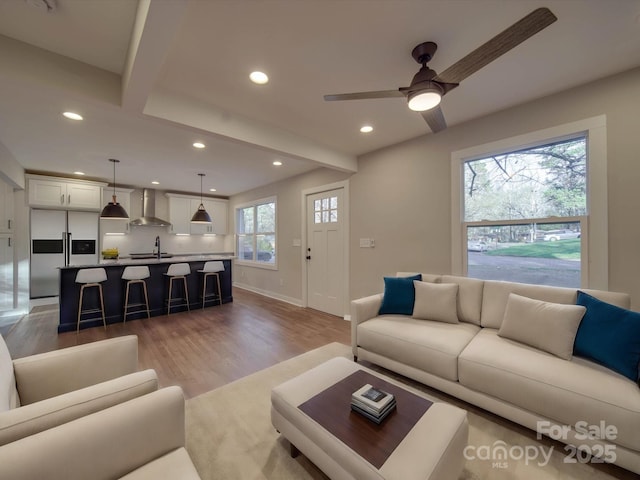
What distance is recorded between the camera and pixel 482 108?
271 centimetres

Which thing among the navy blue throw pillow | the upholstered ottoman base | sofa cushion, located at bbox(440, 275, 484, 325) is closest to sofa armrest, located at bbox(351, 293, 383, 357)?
the navy blue throw pillow

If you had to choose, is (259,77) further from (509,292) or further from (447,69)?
(509,292)

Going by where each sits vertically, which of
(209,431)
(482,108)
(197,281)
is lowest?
(209,431)

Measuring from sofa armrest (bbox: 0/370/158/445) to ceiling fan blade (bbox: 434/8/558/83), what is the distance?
2.32m

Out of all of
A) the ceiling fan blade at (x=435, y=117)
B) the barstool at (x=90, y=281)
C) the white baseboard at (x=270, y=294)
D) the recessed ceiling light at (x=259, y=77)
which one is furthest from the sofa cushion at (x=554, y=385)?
the barstool at (x=90, y=281)

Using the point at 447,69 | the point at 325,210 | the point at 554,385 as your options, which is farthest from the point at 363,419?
the point at 325,210

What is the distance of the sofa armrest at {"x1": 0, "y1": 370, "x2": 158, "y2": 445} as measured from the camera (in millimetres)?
889

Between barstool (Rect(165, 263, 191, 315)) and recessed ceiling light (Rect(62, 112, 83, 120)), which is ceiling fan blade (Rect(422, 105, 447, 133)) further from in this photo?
barstool (Rect(165, 263, 191, 315))

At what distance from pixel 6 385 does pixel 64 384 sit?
0.35m

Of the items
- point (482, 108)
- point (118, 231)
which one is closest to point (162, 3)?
point (482, 108)

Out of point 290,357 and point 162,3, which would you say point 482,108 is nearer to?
point 162,3

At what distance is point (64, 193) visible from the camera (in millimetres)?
5180

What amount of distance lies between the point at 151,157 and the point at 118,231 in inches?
117

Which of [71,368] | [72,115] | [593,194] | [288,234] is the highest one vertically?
[72,115]
